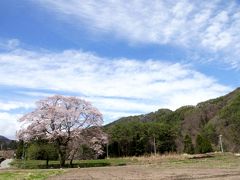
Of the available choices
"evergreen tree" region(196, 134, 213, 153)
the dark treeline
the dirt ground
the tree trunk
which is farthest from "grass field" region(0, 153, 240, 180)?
the dark treeline

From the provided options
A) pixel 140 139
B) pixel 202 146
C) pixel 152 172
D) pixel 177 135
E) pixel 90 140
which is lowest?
pixel 152 172

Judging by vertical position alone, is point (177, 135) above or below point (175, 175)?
above

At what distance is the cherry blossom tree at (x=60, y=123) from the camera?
42.1m

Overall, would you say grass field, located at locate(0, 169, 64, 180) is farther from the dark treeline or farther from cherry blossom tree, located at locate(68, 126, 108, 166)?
the dark treeline

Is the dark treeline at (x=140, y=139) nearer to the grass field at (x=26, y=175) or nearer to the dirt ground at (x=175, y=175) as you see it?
the grass field at (x=26, y=175)

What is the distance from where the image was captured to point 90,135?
44.7 meters

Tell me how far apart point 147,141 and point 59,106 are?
4612 centimetres

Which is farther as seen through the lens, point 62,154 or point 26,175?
point 62,154

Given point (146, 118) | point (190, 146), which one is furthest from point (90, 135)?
point (146, 118)

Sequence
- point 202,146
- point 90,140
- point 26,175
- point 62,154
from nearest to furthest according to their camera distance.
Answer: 1. point 26,175
2. point 62,154
3. point 90,140
4. point 202,146

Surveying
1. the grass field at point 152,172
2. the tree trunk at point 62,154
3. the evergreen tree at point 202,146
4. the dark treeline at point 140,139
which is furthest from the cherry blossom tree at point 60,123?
the dark treeline at point 140,139

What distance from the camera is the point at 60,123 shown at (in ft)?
140

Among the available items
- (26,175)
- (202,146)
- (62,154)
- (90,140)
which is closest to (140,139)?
(202,146)

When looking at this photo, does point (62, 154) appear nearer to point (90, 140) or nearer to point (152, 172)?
point (90, 140)
